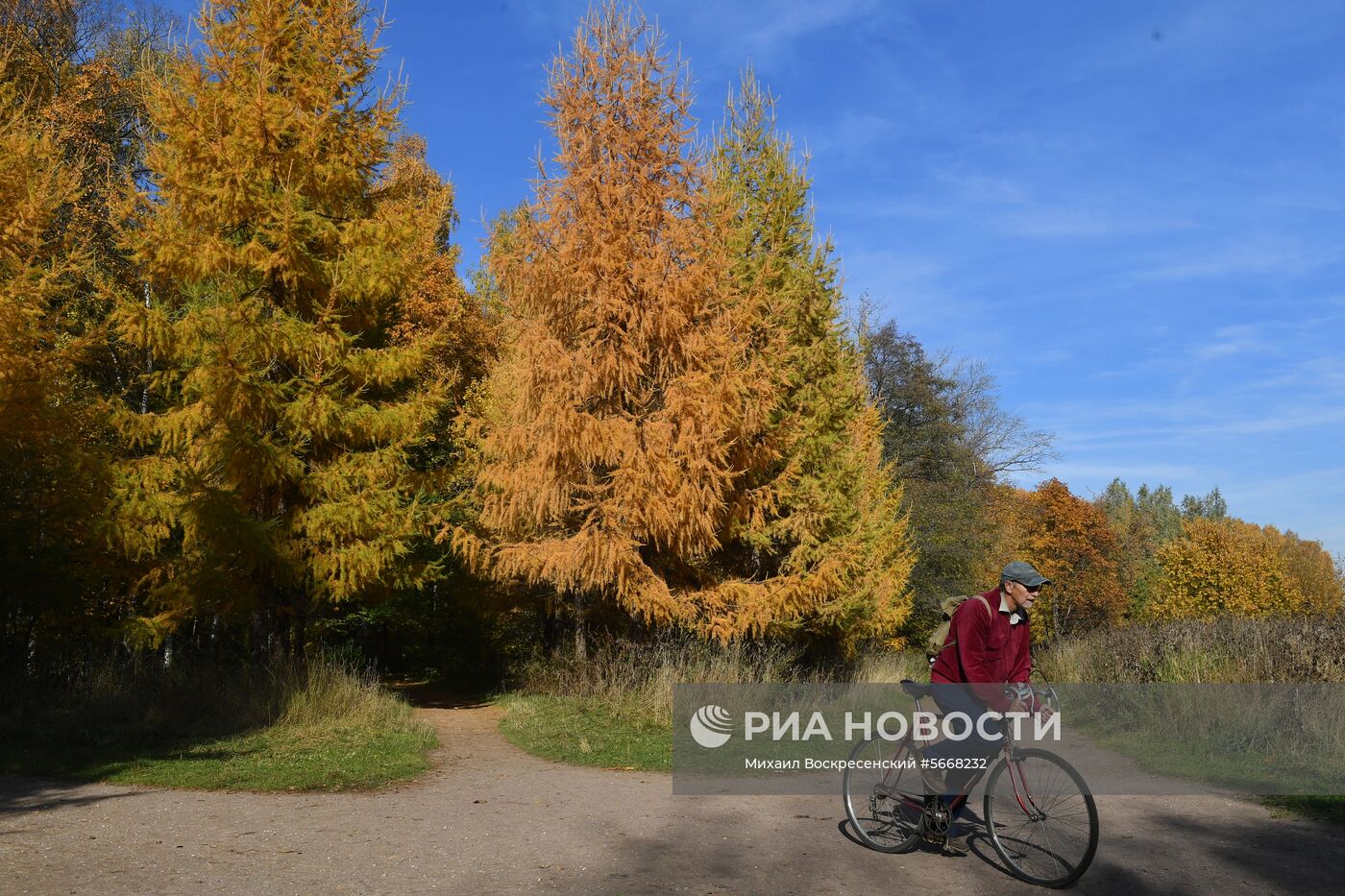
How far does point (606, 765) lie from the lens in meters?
10.6

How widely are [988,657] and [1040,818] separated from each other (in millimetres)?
971

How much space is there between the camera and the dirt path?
18.5 feet

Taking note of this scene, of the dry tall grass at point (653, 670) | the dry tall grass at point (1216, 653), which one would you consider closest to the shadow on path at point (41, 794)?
the dry tall grass at point (653, 670)

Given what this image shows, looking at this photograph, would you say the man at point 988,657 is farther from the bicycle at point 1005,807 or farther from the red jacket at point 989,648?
the bicycle at point 1005,807

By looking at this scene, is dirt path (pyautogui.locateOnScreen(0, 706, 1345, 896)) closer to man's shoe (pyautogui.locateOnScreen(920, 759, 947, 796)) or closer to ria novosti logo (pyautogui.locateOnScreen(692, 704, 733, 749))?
man's shoe (pyautogui.locateOnScreen(920, 759, 947, 796))

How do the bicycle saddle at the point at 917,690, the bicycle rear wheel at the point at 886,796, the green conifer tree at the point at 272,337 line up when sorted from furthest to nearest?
the green conifer tree at the point at 272,337 < the bicycle rear wheel at the point at 886,796 < the bicycle saddle at the point at 917,690

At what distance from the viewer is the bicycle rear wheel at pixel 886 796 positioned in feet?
20.8


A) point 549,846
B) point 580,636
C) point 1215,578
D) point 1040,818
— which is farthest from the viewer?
point 1215,578

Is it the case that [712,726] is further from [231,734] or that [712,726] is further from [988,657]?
[988,657]

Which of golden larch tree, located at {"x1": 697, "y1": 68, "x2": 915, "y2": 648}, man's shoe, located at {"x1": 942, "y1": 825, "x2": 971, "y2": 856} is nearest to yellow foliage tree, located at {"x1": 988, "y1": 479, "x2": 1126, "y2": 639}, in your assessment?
golden larch tree, located at {"x1": 697, "y1": 68, "x2": 915, "y2": 648}

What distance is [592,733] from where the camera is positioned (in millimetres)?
12000

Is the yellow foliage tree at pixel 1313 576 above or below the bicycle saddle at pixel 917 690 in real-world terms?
above

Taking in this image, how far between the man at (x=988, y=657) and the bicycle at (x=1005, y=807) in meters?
0.14

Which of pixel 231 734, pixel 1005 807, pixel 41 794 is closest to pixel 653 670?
pixel 231 734
